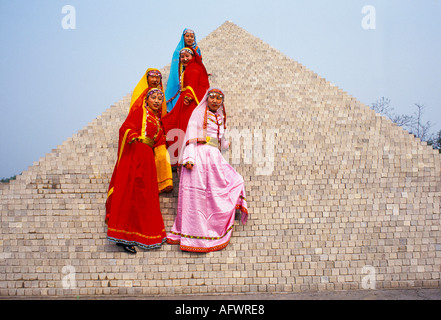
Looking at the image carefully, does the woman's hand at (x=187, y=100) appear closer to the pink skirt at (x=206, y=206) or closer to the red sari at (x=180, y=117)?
the red sari at (x=180, y=117)

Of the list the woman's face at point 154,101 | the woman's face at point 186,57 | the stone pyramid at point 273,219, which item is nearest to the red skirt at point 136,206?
the stone pyramid at point 273,219

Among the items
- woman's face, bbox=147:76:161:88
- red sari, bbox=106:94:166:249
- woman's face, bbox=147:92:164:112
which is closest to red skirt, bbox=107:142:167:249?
red sari, bbox=106:94:166:249

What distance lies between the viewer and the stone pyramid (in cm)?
504

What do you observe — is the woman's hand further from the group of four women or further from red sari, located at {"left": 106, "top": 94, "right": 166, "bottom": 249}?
red sari, located at {"left": 106, "top": 94, "right": 166, "bottom": 249}

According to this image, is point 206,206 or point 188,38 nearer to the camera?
point 206,206

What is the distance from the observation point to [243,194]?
5.46m

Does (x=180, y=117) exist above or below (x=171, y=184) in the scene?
above

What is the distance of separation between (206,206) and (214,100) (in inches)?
60.2

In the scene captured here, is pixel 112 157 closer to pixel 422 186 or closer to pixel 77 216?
pixel 77 216

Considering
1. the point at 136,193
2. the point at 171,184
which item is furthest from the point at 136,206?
the point at 171,184

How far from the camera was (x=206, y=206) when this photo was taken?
528 cm

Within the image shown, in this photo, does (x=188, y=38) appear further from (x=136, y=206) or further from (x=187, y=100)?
(x=136, y=206)

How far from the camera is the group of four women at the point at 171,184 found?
5133mm

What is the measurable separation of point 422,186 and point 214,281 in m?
3.60
